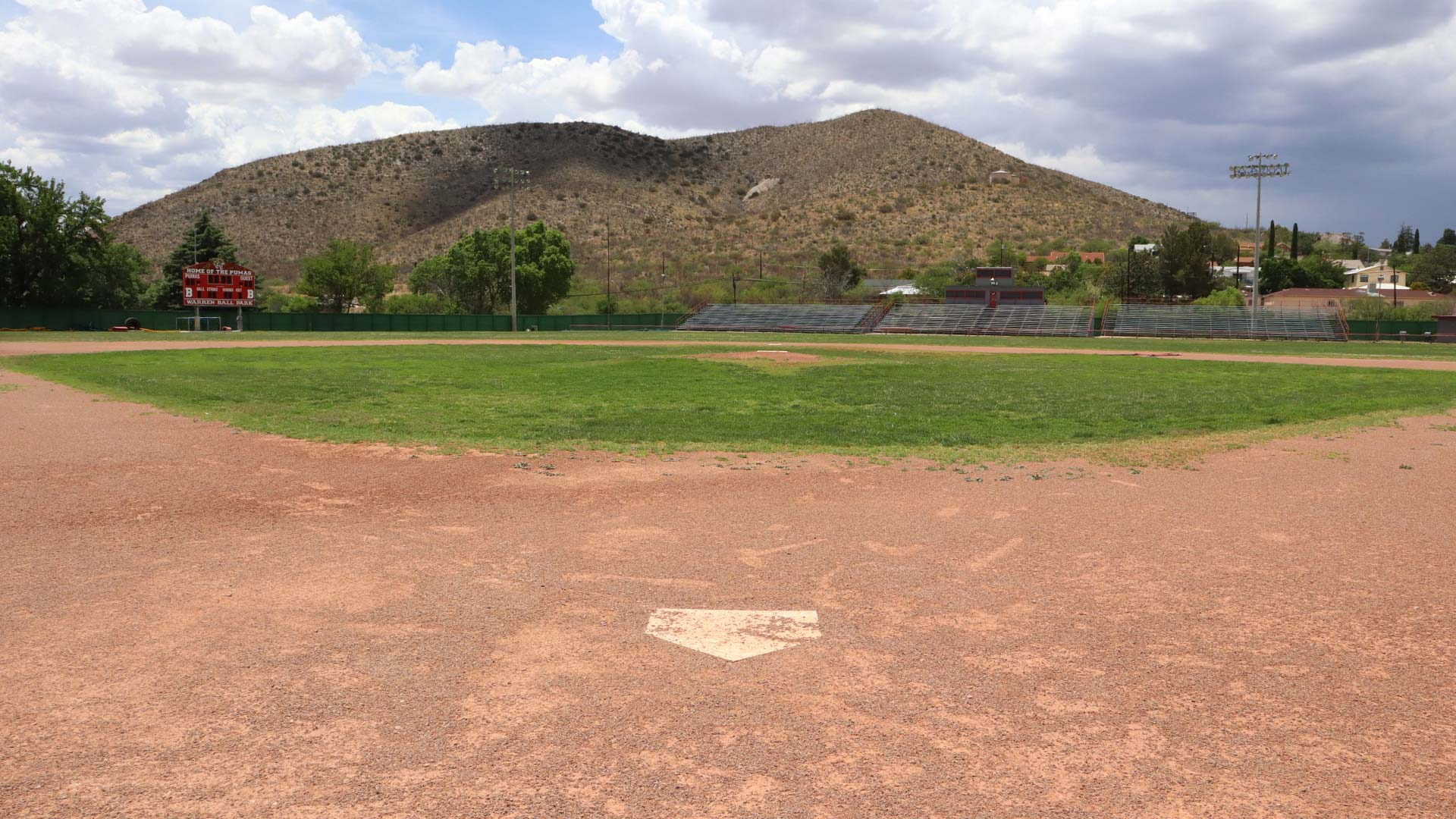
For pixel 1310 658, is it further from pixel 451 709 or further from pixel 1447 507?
pixel 1447 507

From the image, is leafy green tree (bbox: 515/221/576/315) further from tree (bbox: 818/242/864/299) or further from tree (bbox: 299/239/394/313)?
tree (bbox: 818/242/864/299)

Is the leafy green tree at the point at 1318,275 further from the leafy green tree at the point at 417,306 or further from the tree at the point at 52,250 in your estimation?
the tree at the point at 52,250

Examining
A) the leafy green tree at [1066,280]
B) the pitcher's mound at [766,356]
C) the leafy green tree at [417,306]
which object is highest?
the leafy green tree at [1066,280]

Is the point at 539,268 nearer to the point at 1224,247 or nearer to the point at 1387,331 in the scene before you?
the point at 1387,331

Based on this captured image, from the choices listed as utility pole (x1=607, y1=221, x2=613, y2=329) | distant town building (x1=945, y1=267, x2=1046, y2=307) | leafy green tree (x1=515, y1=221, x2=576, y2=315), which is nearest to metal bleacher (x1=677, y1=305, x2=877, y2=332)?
utility pole (x1=607, y1=221, x2=613, y2=329)

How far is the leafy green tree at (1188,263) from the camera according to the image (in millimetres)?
98312

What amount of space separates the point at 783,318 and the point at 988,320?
55.7 ft

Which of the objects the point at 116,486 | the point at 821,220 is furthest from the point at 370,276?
the point at 116,486

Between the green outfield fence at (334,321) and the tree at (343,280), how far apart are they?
15026 mm

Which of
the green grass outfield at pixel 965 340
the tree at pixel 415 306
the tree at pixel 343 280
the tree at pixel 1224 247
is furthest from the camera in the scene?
the tree at pixel 1224 247

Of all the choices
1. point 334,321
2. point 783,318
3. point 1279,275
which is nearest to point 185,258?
point 334,321

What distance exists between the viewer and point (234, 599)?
22.7 ft

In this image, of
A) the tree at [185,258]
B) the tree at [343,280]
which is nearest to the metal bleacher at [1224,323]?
the tree at [343,280]

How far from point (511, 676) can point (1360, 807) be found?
413 cm
